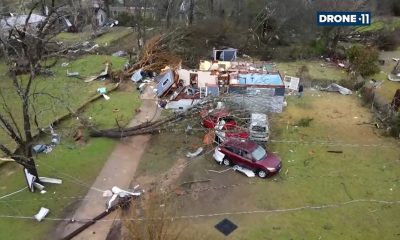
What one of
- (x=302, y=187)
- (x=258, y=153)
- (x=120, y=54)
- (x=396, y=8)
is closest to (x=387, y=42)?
(x=396, y=8)

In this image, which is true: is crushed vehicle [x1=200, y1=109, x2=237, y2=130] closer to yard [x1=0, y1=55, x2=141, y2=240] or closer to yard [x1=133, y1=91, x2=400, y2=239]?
yard [x1=133, y1=91, x2=400, y2=239]

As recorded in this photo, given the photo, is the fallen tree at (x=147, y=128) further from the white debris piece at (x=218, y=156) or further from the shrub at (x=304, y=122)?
the shrub at (x=304, y=122)

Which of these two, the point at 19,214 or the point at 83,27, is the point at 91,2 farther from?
the point at 19,214

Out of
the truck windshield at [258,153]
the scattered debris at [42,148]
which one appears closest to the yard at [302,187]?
the truck windshield at [258,153]

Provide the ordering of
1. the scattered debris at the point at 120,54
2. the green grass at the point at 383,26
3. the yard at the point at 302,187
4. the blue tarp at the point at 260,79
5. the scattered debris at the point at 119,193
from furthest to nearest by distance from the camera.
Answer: the green grass at the point at 383,26 → the scattered debris at the point at 120,54 → the blue tarp at the point at 260,79 → the scattered debris at the point at 119,193 → the yard at the point at 302,187

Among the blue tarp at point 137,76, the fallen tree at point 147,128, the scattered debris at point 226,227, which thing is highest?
the blue tarp at point 137,76

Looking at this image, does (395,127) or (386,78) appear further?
(386,78)

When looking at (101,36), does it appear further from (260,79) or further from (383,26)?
(383,26)
